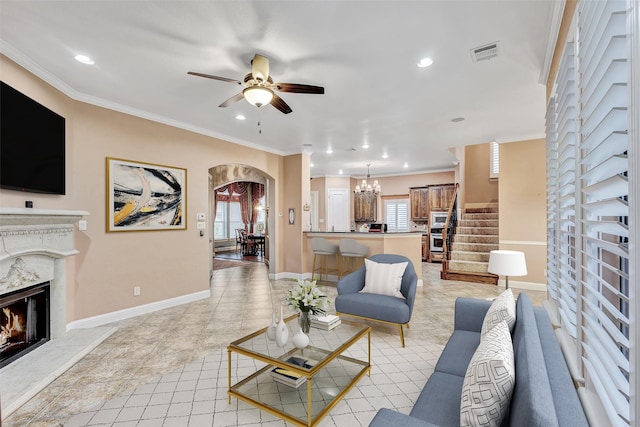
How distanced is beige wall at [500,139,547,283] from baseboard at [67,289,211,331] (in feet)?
18.5

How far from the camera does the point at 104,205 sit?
13.3 feet

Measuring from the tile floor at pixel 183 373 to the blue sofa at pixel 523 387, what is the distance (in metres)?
0.60

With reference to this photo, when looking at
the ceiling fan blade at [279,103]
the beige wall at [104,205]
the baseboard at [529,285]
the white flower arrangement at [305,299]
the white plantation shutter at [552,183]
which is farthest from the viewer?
the baseboard at [529,285]

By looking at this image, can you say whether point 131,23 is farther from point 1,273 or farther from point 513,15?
point 513,15

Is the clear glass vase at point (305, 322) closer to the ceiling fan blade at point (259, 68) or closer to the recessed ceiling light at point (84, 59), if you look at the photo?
the ceiling fan blade at point (259, 68)

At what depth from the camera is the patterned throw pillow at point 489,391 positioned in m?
1.22

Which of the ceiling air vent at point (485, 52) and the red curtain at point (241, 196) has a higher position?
the ceiling air vent at point (485, 52)

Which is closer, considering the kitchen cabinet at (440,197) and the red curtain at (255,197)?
the kitchen cabinet at (440,197)

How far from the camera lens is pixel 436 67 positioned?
315 cm

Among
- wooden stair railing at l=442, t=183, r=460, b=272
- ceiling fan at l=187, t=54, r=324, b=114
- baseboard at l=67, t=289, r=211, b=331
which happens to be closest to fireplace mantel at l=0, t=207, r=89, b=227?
baseboard at l=67, t=289, r=211, b=331

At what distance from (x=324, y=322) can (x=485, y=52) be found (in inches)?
113

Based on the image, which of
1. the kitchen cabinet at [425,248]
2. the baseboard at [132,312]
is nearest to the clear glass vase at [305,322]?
the baseboard at [132,312]

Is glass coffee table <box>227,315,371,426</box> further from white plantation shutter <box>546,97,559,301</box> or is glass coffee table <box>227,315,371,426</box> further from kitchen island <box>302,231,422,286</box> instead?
kitchen island <box>302,231,422,286</box>

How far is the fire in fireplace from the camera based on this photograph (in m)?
2.80
